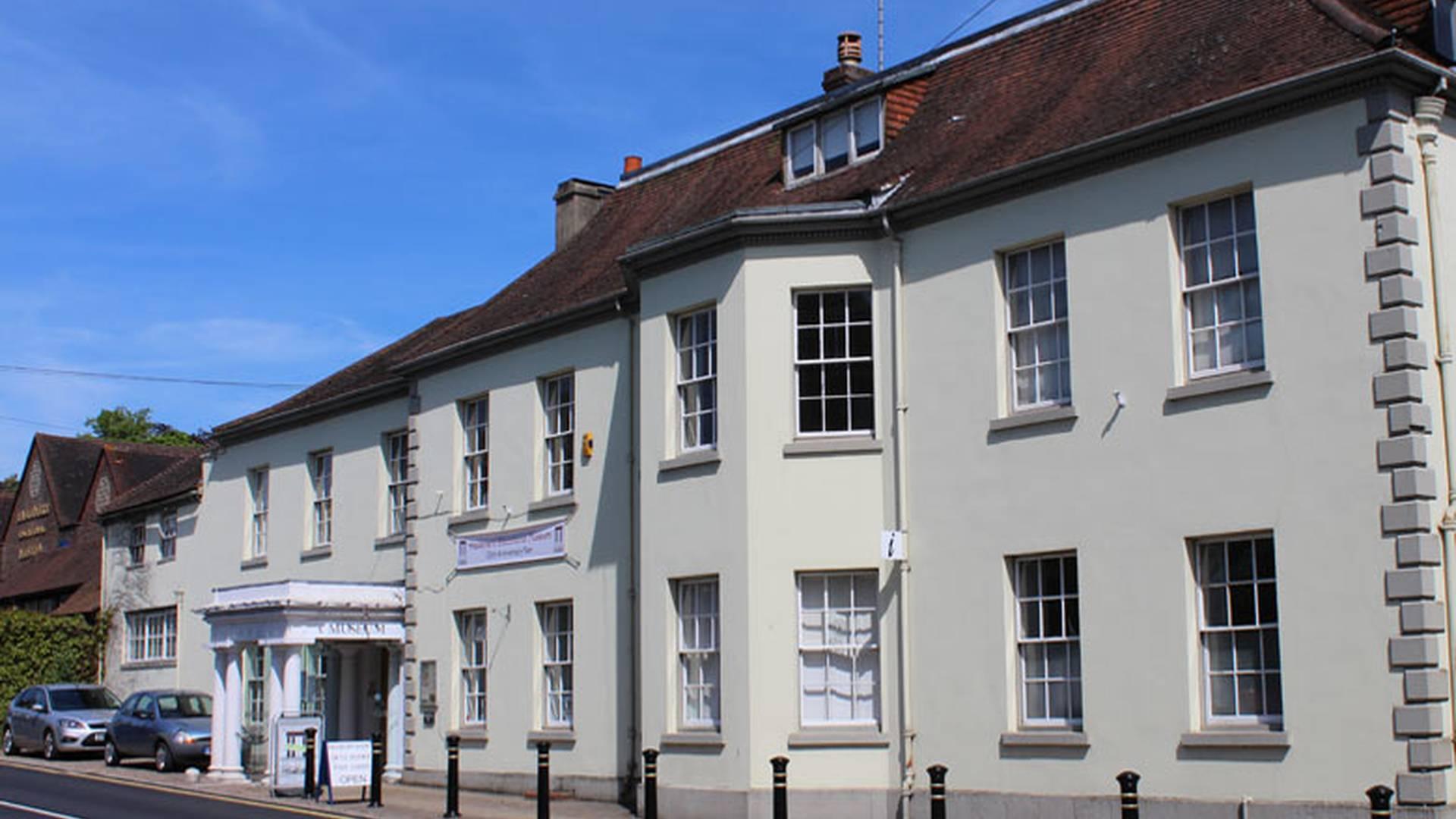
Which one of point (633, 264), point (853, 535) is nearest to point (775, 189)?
point (633, 264)

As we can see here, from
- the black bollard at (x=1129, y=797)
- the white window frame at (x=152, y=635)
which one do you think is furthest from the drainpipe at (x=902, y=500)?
the white window frame at (x=152, y=635)

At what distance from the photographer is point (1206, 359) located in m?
16.0

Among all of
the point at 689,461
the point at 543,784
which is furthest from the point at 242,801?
the point at 689,461

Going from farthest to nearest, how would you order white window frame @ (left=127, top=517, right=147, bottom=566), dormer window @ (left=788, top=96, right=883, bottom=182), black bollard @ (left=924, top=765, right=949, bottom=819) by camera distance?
white window frame @ (left=127, top=517, right=147, bottom=566) → dormer window @ (left=788, top=96, right=883, bottom=182) → black bollard @ (left=924, top=765, right=949, bottom=819)

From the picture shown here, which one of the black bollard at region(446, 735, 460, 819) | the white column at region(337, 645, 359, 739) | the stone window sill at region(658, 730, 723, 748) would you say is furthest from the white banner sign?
the white column at region(337, 645, 359, 739)

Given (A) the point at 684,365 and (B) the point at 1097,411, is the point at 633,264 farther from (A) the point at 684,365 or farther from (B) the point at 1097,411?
(B) the point at 1097,411

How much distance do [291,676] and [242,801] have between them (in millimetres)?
3066

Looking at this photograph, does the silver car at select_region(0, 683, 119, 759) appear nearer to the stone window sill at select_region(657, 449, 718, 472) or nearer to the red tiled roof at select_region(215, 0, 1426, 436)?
the red tiled roof at select_region(215, 0, 1426, 436)

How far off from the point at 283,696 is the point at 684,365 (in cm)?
959

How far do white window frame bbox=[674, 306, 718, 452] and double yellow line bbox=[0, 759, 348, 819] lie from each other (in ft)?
21.5

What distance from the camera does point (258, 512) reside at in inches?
1300

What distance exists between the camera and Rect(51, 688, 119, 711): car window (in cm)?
A: 3334

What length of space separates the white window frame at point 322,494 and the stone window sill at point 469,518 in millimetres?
5038

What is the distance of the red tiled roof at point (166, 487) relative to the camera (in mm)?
36719
